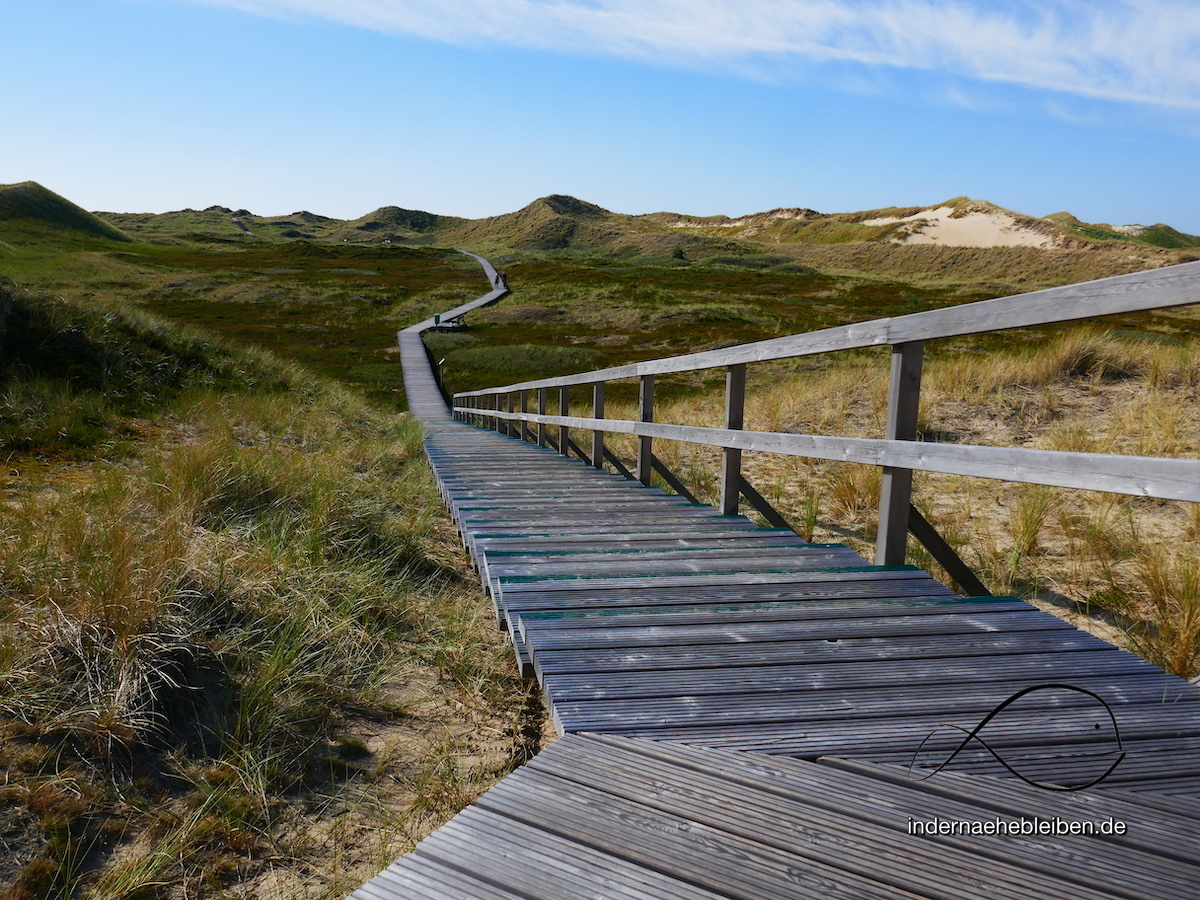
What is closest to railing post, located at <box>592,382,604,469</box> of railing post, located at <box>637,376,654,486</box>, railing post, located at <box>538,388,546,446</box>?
railing post, located at <box>637,376,654,486</box>

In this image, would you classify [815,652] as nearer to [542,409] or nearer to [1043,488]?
[1043,488]

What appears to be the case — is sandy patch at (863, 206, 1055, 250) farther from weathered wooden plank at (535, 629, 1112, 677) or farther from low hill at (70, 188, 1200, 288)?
weathered wooden plank at (535, 629, 1112, 677)

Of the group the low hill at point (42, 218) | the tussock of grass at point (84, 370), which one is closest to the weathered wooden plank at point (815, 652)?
the tussock of grass at point (84, 370)

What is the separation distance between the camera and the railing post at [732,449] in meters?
4.17

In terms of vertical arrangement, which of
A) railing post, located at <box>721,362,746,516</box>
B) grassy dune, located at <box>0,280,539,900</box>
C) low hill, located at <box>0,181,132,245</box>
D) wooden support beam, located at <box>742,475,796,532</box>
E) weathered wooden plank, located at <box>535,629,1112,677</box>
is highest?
low hill, located at <box>0,181,132,245</box>

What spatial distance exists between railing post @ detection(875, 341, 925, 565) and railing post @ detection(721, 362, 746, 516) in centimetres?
Result: 113

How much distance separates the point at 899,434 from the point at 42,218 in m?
87.2

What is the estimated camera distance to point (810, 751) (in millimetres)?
1646

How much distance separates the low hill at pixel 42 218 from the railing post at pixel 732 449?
73685mm

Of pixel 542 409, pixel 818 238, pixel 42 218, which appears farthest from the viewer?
pixel 818 238

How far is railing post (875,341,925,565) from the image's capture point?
2.95 m

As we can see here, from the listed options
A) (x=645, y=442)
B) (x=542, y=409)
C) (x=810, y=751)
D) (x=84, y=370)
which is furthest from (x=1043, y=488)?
(x=84, y=370)

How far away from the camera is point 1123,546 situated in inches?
175

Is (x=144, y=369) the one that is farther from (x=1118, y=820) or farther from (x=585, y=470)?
(x=1118, y=820)
